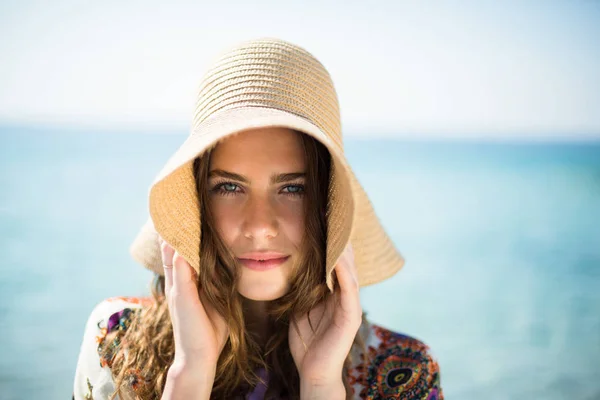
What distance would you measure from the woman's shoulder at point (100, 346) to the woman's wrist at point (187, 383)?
0.42m

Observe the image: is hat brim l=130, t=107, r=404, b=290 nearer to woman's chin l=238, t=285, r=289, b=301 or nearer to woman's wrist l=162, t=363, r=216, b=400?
woman's chin l=238, t=285, r=289, b=301

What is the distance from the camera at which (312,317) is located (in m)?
1.96

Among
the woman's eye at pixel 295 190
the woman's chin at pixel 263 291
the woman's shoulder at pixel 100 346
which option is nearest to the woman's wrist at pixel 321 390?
the woman's chin at pixel 263 291

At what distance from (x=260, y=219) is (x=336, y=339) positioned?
1.69 ft

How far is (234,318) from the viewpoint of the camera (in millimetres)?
1966

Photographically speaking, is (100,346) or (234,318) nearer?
(234,318)

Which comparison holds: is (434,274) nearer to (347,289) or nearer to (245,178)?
(347,289)

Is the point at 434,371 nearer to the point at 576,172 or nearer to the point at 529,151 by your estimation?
the point at 576,172

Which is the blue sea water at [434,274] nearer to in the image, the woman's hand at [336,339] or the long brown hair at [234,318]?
the long brown hair at [234,318]

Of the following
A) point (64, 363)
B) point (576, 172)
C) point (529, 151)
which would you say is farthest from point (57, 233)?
point (529, 151)

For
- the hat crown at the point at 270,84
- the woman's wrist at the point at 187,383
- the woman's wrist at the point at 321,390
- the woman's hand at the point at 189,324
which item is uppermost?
the hat crown at the point at 270,84

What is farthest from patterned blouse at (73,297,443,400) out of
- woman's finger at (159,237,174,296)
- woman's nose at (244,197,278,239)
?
woman's nose at (244,197,278,239)

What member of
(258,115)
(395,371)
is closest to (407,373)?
(395,371)

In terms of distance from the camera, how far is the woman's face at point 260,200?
1.79m
